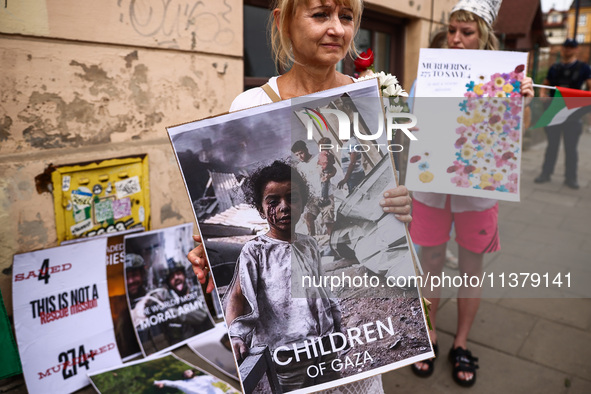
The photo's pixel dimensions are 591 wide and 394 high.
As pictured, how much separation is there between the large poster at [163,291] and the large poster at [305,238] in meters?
1.64

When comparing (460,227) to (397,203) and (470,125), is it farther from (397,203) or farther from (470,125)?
(397,203)

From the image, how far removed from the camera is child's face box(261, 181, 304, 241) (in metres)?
1.21

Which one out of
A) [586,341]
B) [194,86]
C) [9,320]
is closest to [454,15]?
[194,86]

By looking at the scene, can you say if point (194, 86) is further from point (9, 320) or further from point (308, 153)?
Answer: point (308, 153)

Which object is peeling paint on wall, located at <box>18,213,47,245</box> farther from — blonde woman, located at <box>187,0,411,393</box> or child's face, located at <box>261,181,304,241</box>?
child's face, located at <box>261,181,304,241</box>

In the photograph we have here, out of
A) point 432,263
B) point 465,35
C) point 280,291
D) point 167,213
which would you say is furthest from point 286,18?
point 167,213

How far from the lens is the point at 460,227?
8.07 ft

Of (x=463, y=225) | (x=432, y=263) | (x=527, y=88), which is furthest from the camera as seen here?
(x=432, y=263)

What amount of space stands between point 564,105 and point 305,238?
1.70m

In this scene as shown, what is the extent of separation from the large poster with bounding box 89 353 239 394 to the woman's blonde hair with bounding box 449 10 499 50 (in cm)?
225

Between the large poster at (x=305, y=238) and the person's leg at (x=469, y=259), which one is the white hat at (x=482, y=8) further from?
the large poster at (x=305, y=238)

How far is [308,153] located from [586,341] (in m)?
2.71

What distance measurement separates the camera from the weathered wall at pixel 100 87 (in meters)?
2.22

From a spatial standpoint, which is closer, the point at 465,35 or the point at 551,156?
the point at 465,35
